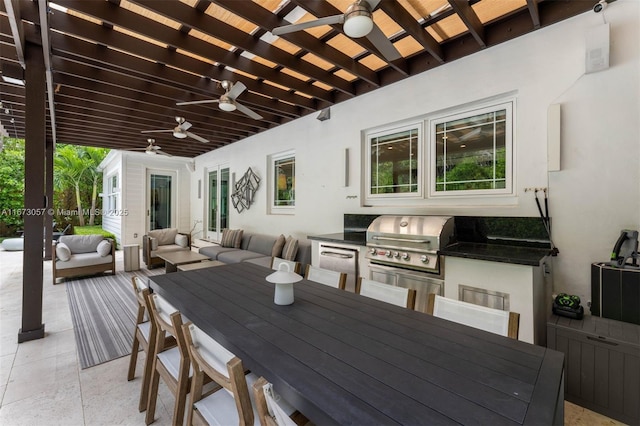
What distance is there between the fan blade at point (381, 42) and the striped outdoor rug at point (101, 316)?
3.45m

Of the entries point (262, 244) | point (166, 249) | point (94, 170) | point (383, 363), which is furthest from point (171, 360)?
point (94, 170)

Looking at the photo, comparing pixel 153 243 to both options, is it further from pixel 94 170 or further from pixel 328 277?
pixel 94 170

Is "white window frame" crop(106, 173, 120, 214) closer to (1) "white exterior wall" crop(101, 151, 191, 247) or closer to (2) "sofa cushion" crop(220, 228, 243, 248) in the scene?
(1) "white exterior wall" crop(101, 151, 191, 247)

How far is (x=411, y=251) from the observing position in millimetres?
2668

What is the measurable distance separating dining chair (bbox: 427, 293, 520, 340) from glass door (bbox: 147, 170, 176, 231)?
907cm

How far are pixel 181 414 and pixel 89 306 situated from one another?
3.34m

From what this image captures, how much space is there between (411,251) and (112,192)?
10.6 metres

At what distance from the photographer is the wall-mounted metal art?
20.3 ft

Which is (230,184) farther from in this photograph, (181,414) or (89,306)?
(181,414)

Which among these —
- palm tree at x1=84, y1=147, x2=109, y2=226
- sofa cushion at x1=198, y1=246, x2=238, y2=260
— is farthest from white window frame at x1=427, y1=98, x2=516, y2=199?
palm tree at x1=84, y1=147, x2=109, y2=226

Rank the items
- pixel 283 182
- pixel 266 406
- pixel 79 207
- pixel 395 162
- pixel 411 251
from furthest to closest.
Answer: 1. pixel 79 207
2. pixel 283 182
3. pixel 395 162
4. pixel 411 251
5. pixel 266 406

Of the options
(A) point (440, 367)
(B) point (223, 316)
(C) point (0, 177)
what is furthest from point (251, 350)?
(C) point (0, 177)

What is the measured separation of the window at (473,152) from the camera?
2.80m

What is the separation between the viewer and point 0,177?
31.5 feet
